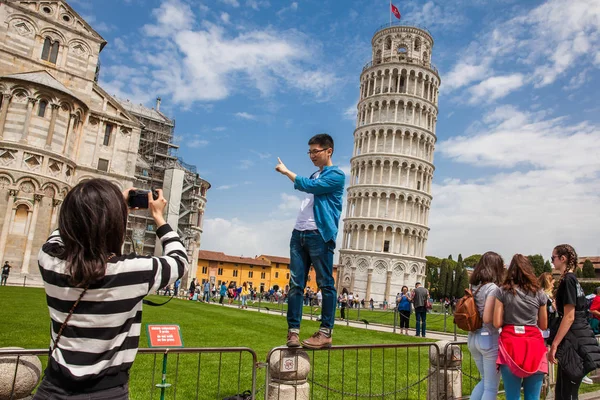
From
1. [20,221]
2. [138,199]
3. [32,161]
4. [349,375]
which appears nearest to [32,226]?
[20,221]

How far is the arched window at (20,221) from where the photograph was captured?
30.2 m

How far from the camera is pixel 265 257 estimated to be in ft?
313

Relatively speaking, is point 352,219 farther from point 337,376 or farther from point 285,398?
point 285,398

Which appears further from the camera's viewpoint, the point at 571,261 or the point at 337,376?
the point at 337,376

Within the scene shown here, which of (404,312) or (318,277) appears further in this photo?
(404,312)

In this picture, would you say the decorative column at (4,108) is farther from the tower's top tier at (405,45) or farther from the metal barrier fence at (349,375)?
the tower's top tier at (405,45)

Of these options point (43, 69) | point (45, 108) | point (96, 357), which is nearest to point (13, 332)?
point (96, 357)

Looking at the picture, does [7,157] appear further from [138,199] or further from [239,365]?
[138,199]

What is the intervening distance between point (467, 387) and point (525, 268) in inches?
179

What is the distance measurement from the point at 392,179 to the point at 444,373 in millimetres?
54983

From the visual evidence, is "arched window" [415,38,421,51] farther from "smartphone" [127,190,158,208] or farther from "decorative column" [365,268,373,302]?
"smartphone" [127,190,158,208]

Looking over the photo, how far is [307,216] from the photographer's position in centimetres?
506

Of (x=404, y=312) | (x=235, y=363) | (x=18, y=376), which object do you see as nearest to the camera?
(x=18, y=376)

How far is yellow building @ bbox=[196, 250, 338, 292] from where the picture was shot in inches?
3287
